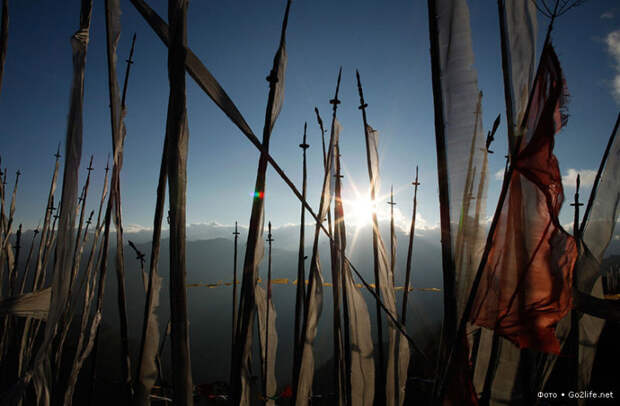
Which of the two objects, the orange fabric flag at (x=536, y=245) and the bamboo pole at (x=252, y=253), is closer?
the orange fabric flag at (x=536, y=245)

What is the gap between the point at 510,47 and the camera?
44.4 inches

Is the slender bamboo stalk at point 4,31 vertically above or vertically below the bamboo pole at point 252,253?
above

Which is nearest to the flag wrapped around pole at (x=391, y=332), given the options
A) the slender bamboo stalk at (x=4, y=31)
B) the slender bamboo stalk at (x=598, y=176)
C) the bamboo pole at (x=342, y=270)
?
the bamboo pole at (x=342, y=270)

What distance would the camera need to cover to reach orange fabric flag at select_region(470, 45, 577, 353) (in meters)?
1.04

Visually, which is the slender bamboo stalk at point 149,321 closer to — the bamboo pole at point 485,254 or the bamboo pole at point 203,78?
the bamboo pole at point 203,78

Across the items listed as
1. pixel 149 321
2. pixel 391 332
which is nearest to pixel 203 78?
pixel 149 321

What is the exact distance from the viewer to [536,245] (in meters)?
1.12

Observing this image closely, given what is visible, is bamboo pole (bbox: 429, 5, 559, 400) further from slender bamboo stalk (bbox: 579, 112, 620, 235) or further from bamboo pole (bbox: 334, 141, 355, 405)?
bamboo pole (bbox: 334, 141, 355, 405)

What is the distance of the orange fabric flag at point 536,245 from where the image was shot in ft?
3.40

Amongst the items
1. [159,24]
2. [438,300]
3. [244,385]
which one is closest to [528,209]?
[159,24]

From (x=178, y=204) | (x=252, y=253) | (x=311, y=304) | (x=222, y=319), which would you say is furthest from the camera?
(x=222, y=319)

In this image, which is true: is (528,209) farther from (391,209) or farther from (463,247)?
(391,209)

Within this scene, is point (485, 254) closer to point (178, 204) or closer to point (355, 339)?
point (178, 204)

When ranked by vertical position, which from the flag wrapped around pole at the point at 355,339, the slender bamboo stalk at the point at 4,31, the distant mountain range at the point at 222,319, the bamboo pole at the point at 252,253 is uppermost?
the slender bamboo stalk at the point at 4,31
